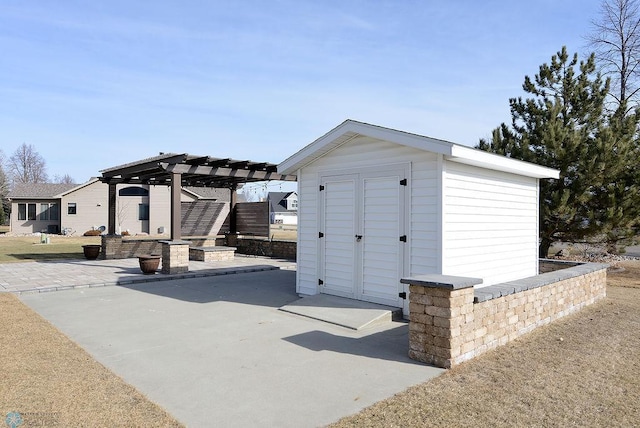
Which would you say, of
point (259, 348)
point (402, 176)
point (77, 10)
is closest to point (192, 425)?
point (259, 348)

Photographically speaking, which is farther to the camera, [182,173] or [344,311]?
[182,173]

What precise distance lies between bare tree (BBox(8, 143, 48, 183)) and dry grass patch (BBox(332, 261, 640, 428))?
7413 centimetres

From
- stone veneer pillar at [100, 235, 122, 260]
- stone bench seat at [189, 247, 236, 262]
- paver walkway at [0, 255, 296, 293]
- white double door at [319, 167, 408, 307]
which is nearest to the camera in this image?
white double door at [319, 167, 408, 307]

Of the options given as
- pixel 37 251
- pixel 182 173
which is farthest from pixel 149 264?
pixel 37 251

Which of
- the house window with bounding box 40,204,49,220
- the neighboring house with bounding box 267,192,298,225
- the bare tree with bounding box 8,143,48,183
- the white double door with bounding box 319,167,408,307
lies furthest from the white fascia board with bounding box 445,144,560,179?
the bare tree with bounding box 8,143,48,183

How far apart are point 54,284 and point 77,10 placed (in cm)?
622

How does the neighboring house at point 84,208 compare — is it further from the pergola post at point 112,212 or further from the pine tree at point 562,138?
the pine tree at point 562,138

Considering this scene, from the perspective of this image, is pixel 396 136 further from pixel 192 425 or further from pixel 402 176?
pixel 192 425

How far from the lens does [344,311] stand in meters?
6.59

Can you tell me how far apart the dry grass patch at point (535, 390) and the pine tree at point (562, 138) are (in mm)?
6975

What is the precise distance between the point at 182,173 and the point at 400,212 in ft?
25.0

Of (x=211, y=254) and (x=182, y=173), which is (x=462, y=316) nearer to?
(x=182, y=173)

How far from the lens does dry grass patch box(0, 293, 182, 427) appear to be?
3.12 m

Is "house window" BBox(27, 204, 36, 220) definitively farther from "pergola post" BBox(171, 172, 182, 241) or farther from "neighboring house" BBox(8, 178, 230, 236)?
"pergola post" BBox(171, 172, 182, 241)
